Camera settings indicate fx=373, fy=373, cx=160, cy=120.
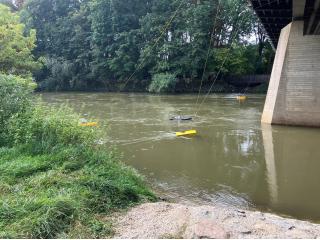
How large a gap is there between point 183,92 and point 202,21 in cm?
751

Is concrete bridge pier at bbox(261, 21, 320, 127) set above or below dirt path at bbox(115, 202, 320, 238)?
above

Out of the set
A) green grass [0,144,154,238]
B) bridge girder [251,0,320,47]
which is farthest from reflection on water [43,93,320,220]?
bridge girder [251,0,320,47]

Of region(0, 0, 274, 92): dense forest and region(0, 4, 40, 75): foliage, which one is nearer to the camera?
region(0, 4, 40, 75): foliage

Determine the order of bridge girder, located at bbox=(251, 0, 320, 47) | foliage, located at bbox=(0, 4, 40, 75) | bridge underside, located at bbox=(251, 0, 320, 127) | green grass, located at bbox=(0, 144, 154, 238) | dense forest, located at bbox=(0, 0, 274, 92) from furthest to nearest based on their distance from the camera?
dense forest, located at bbox=(0, 0, 274, 92)
foliage, located at bbox=(0, 4, 40, 75)
bridge underside, located at bbox=(251, 0, 320, 127)
bridge girder, located at bbox=(251, 0, 320, 47)
green grass, located at bbox=(0, 144, 154, 238)

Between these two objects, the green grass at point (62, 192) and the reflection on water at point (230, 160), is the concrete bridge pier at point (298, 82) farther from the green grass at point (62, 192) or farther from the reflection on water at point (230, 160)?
the green grass at point (62, 192)

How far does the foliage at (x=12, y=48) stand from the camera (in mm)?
17812

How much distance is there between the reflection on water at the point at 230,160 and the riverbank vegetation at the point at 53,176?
6.59ft

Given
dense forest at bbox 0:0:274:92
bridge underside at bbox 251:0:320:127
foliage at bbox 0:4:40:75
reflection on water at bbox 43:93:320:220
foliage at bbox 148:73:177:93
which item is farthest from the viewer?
dense forest at bbox 0:0:274:92

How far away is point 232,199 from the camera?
7953 mm

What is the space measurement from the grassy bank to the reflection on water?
1.95 m

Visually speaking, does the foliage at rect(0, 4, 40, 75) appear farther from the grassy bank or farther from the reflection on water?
the grassy bank

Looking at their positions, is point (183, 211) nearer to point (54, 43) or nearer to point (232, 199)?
point (232, 199)

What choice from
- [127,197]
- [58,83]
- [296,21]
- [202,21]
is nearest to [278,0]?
[296,21]

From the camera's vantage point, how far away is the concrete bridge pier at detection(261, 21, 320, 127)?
16.0 metres
